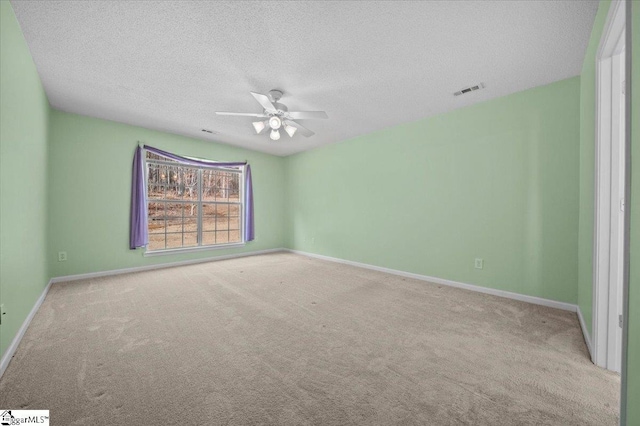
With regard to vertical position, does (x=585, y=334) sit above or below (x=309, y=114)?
below

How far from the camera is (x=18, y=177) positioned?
2064 millimetres

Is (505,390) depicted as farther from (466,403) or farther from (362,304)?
(362,304)

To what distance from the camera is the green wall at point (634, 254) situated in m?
0.93

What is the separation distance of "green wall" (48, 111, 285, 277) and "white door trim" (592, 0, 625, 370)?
5.55 metres

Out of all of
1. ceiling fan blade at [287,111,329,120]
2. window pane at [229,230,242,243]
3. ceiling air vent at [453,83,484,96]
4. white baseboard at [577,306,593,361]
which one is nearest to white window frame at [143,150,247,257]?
window pane at [229,230,242,243]

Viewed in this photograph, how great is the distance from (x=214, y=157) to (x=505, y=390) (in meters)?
5.48

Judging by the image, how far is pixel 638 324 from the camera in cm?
92

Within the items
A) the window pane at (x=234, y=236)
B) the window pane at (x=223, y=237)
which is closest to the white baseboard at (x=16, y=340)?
the window pane at (x=223, y=237)

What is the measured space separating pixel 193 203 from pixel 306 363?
14.4 feet

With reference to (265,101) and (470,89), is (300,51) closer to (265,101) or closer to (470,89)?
(265,101)

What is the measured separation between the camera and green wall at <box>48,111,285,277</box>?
3584 millimetres

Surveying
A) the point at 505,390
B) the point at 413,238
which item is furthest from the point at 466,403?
the point at 413,238

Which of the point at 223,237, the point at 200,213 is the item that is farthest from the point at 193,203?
the point at 223,237

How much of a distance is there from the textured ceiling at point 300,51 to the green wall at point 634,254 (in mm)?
1103
